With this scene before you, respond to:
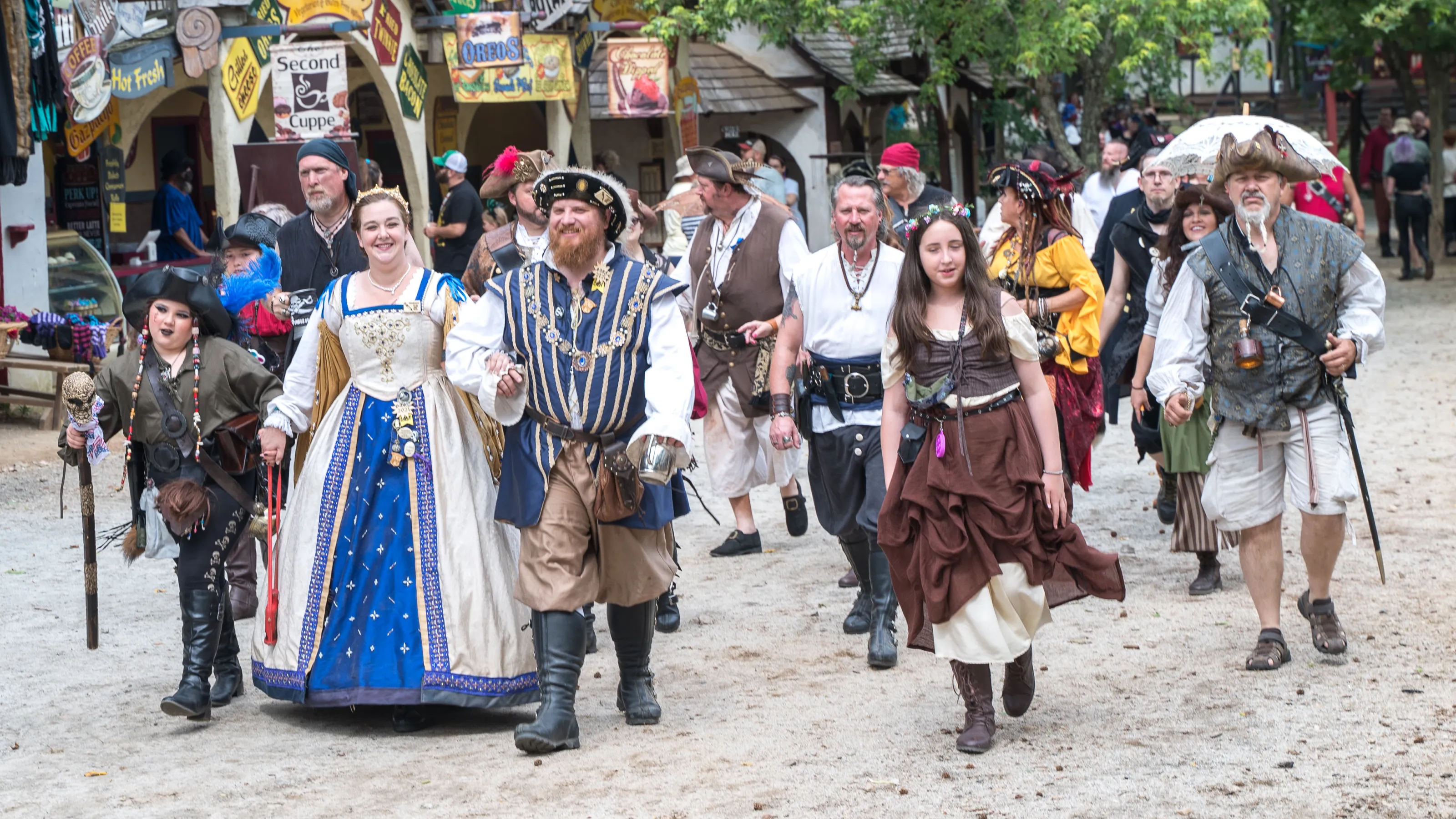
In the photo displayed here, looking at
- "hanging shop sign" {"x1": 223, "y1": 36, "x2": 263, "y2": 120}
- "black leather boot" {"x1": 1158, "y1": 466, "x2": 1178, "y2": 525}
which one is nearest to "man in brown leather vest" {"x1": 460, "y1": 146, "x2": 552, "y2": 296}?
"black leather boot" {"x1": 1158, "y1": 466, "x2": 1178, "y2": 525}

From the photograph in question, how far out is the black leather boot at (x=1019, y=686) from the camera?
5352 millimetres

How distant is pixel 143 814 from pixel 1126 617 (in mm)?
3763

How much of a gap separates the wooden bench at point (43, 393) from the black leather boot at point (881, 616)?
740 cm

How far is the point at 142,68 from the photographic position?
13188 millimetres

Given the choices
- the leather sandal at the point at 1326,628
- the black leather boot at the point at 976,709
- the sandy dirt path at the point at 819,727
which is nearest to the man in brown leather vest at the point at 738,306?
the sandy dirt path at the point at 819,727

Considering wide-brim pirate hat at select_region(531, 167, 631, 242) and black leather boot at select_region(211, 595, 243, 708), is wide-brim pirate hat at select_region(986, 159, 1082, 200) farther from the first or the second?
black leather boot at select_region(211, 595, 243, 708)

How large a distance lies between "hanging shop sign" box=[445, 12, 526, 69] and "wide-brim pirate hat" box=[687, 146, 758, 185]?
9.29 m

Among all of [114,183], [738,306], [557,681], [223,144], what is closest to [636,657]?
[557,681]

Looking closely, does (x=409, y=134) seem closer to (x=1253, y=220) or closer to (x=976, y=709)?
(x=1253, y=220)

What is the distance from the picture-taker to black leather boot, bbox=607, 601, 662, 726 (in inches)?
219

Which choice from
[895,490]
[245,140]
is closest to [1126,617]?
[895,490]

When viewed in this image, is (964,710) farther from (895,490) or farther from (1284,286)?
(1284,286)

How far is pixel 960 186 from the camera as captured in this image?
31.8m

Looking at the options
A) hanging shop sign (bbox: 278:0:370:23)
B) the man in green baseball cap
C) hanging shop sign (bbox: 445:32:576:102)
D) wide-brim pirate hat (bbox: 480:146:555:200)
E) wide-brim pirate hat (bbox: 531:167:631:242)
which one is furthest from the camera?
hanging shop sign (bbox: 445:32:576:102)
